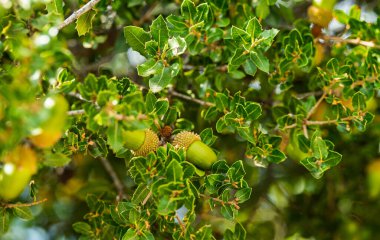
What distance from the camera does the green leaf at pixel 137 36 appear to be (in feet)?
6.09

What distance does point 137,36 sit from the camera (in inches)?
73.4

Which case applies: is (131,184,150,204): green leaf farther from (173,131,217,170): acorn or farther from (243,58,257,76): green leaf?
(243,58,257,76): green leaf

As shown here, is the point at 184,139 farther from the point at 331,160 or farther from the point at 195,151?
the point at 331,160

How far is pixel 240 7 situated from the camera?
2.32 metres

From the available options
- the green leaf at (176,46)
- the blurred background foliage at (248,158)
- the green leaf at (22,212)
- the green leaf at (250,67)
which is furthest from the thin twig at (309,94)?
the green leaf at (22,212)

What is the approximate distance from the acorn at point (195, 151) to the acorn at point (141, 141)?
0.24 ft

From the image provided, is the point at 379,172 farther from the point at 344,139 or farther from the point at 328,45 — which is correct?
the point at 328,45

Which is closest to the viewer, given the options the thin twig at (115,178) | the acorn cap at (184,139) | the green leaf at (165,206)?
the green leaf at (165,206)

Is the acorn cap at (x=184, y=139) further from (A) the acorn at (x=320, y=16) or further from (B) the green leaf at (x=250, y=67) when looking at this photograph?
(A) the acorn at (x=320, y=16)

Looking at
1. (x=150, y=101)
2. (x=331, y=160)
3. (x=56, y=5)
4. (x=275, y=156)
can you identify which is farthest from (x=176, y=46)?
(x=331, y=160)

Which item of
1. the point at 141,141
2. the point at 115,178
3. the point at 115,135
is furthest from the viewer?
the point at 115,178

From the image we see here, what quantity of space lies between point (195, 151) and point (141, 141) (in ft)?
0.71

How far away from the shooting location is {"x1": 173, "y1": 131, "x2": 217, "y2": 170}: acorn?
1.85 m

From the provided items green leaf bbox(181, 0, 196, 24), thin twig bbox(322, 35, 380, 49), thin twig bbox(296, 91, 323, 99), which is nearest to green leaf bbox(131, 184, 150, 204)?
green leaf bbox(181, 0, 196, 24)
